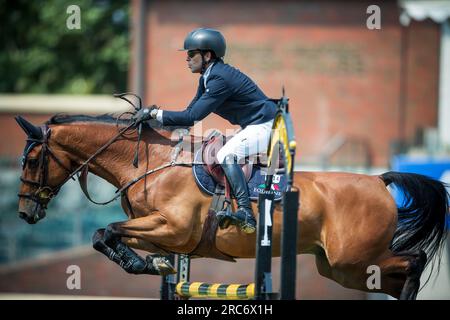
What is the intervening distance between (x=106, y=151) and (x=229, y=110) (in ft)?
3.82

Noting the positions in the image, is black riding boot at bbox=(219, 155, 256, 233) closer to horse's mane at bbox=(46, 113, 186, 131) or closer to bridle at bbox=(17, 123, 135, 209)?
horse's mane at bbox=(46, 113, 186, 131)

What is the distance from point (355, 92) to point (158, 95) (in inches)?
212

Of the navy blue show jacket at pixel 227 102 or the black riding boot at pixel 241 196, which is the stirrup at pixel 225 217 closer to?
the black riding boot at pixel 241 196

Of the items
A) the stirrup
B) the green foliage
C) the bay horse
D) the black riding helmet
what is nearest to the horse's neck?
the bay horse

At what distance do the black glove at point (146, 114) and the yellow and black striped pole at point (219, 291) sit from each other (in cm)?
149

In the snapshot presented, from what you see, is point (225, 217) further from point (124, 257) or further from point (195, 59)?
point (195, 59)

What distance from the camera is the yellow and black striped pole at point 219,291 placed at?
Answer: 6.63m

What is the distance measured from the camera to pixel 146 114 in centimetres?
684

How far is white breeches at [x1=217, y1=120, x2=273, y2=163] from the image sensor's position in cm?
682

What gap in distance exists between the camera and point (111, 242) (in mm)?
6742

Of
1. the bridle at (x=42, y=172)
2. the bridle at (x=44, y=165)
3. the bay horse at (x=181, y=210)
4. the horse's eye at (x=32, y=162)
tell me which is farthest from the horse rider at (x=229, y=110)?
the horse's eye at (x=32, y=162)

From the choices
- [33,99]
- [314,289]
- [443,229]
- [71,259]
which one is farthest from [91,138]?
[33,99]

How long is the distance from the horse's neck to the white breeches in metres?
0.64
